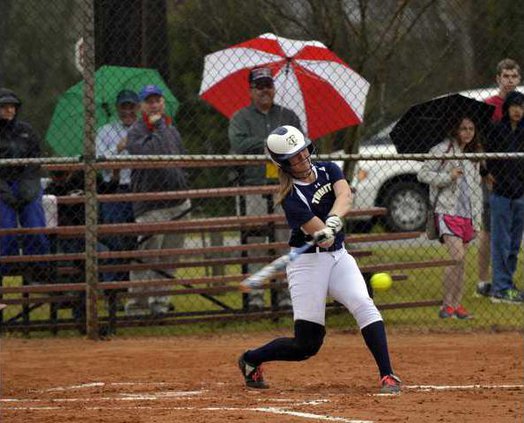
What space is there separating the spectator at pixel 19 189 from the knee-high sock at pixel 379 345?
403 centimetres

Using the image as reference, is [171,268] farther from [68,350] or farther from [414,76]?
[414,76]

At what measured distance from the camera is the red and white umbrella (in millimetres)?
11375

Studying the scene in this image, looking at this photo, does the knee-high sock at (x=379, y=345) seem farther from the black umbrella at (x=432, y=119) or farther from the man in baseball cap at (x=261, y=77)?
the man in baseball cap at (x=261, y=77)

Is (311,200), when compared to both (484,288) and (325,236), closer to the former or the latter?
(325,236)

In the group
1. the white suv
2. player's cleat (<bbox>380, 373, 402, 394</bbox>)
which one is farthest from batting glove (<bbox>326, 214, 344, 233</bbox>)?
the white suv

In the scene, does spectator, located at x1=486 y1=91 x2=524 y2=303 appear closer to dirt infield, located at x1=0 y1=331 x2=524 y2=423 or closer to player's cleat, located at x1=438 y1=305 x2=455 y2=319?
player's cleat, located at x1=438 y1=305 x2=455 y2=319

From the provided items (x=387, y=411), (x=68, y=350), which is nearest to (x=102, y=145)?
(x=68, y=350)

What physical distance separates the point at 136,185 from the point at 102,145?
0.58 m

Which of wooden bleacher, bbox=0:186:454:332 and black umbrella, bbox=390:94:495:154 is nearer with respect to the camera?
wooden bleacher, bbox=0:186:454:332

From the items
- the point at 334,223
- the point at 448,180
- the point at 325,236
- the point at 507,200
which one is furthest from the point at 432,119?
the point at 325,236

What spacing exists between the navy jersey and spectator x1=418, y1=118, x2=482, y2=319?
10.8 feet

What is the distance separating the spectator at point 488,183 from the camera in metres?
11.4

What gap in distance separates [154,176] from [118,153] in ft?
1.44

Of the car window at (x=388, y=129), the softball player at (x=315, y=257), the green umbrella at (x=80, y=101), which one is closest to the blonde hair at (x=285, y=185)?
the softball player at (x=315, y=257)
